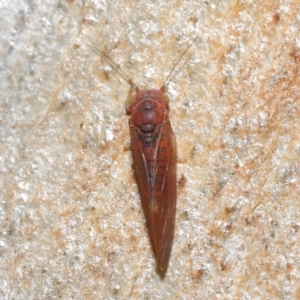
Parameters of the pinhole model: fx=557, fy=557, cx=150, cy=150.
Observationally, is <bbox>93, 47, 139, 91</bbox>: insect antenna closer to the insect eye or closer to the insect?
the insect

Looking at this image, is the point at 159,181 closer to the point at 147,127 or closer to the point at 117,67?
the point at 147,127

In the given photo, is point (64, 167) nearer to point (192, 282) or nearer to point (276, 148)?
point (192, 282)

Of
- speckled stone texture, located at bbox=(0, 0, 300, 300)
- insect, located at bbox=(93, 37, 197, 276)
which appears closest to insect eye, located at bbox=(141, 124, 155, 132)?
insect, located at bbox=(93, 37, 197, 276)

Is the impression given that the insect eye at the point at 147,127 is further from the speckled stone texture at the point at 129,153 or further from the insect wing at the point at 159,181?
the speckled stone texture at the point at 129,153

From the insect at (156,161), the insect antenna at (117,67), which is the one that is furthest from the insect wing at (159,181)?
the insect antenna at (117,67)

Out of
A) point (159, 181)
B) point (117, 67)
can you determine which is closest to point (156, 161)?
point (159, 181)

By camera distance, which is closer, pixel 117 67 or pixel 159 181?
pixel 159 181
